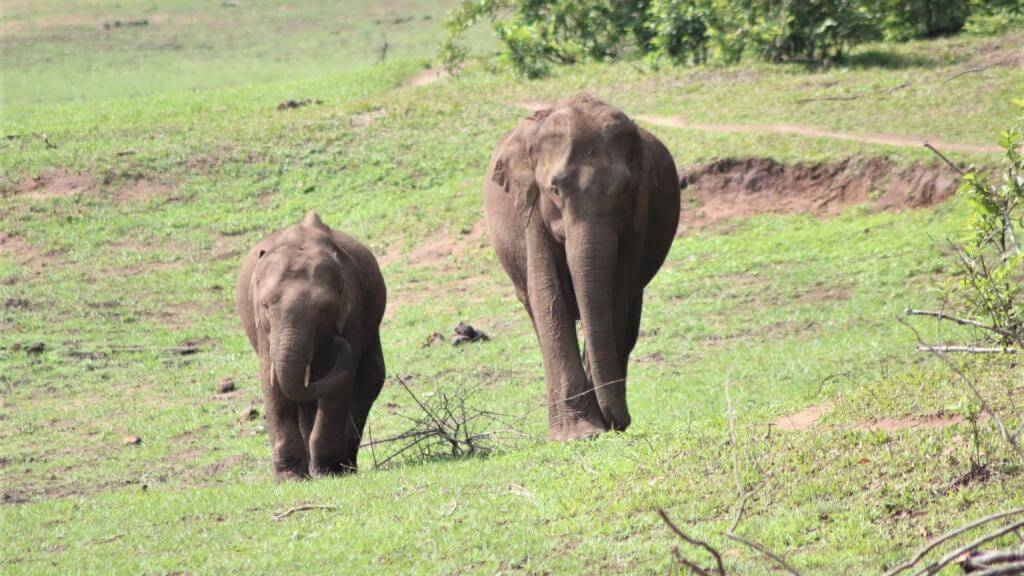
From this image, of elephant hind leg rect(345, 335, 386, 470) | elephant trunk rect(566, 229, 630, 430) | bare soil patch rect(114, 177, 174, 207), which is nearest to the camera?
elephant trunk rect(566, 229, 630, 430)

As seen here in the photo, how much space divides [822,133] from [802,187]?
2088mm

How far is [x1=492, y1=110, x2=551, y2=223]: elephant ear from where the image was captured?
1174 centimetres

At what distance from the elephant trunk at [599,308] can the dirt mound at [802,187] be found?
34.3 ft

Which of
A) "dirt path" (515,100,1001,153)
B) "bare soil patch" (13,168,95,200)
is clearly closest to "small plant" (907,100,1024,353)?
"dirt path" (515,100,1001,153)

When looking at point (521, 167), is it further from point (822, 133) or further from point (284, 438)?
point (822, 133)

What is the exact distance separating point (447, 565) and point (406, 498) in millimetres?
1824

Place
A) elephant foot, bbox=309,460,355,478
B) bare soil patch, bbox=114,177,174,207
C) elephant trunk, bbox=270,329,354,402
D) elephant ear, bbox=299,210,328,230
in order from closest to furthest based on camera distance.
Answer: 1. elephant trunk, bbox=270,329,354,402
2. elephant foot, bbox=309,460,355,478
3. elephant ear, bbox=299,210,328,230
4. bare soil patch, bbox=114,177,174,207

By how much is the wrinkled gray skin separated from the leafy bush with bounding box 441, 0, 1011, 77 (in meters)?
18.0

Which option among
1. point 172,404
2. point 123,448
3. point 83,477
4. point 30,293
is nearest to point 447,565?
point 83,477

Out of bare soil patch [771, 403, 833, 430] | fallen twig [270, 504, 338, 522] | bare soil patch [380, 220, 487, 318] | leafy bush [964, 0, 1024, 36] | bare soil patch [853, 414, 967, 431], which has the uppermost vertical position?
bare soil patch [853, 414, 967, 431]

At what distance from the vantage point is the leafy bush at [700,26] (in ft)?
96.0

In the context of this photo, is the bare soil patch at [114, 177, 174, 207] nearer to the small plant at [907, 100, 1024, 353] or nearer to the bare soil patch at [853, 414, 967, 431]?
the small plant at [907, 100, 1024, 353]

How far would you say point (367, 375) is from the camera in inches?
517

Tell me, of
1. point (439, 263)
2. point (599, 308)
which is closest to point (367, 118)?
point (439, 263)
